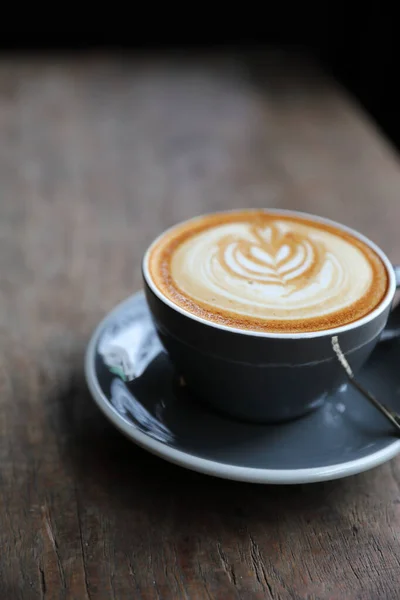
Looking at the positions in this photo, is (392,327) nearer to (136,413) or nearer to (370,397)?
(370,397)

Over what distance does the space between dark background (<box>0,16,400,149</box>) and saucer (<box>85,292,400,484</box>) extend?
196 centimetres

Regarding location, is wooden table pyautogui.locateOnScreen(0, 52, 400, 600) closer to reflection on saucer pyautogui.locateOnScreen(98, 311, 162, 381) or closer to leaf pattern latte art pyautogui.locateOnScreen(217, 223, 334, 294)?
reflection on saucer pyautogui.locateOnScreen(98, 311, 162, 381)

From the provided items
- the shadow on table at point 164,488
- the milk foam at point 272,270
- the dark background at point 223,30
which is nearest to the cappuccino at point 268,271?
the milk foam at point 272,270

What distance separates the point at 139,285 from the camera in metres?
0.77

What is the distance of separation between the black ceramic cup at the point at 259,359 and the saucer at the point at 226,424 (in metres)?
0.02

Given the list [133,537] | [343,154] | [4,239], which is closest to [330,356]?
[133,537]

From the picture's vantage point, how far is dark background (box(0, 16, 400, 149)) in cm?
238

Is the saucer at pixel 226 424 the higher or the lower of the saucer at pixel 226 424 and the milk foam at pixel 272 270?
the lower

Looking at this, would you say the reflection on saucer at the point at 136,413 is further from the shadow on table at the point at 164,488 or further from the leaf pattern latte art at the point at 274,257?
the leaf pattern latte art at the point at 274,257

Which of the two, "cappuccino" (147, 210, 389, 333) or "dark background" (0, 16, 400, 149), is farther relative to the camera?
"dark background" (0, 16, 400, 149)

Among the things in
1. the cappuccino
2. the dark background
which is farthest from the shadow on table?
the dark background

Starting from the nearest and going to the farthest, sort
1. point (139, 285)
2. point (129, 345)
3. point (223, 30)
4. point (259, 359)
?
point (259, 359) → point (129, 345) → point (139, 285) → point (223, 30)

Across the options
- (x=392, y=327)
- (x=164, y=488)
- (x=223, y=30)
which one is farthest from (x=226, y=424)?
(x=223, y=30)

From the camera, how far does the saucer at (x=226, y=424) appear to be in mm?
462
